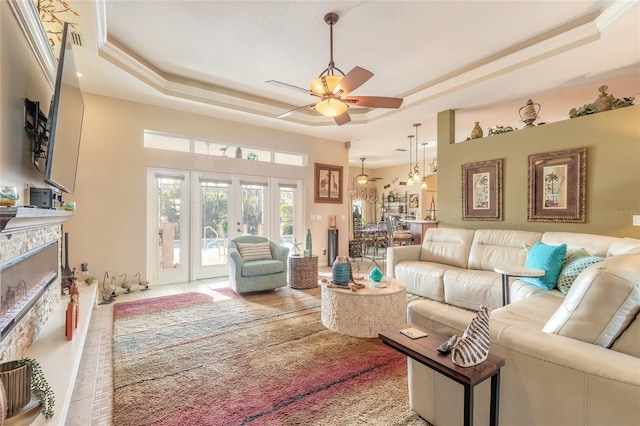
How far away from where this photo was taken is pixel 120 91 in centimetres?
411

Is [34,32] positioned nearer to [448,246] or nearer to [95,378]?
[95,378]

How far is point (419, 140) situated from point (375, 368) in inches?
239

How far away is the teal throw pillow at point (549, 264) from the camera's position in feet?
8.92

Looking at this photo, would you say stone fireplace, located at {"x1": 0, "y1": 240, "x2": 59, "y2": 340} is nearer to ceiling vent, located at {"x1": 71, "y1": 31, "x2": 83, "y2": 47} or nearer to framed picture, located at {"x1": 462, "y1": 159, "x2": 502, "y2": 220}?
ceiling vent, located at {"x1": 71, "y1": 31, "x2": 83, "y2": 47}

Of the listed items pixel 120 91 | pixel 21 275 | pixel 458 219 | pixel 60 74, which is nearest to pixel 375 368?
pixel 21 275

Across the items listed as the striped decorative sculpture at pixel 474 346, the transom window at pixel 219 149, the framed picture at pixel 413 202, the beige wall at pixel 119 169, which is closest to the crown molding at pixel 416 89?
the beige wall at pixel 119 169

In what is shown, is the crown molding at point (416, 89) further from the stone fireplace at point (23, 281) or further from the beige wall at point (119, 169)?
the stone fireplace at point (23, 281)

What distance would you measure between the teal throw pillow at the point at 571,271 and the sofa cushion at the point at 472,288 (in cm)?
58

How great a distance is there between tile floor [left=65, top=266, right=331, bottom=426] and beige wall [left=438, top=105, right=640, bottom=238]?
Answer: 191 inches

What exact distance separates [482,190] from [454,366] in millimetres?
3974

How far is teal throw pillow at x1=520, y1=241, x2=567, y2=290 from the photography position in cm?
272

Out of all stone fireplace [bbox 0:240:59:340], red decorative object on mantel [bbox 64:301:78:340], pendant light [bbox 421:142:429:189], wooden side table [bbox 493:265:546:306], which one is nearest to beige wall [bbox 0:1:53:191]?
stone fireplace [bbox 0:240:59:340]

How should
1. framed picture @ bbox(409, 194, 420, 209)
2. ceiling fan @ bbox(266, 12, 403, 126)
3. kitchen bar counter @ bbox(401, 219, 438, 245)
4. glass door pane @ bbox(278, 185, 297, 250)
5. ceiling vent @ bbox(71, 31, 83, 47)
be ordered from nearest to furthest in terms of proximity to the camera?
ceiling fan @ bbox(266, 12, 403, 126)
ceiling vent @ bbox(71, 31, 83, 47)
kitchen bar counter @ bbox(401, 219, 438, 245)
glass door pane @ bbox(278, 185, 297, 250)
framed picture @ bbox(409, 194, 420, 209)

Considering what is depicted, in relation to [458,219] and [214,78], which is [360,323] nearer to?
[458,219]
